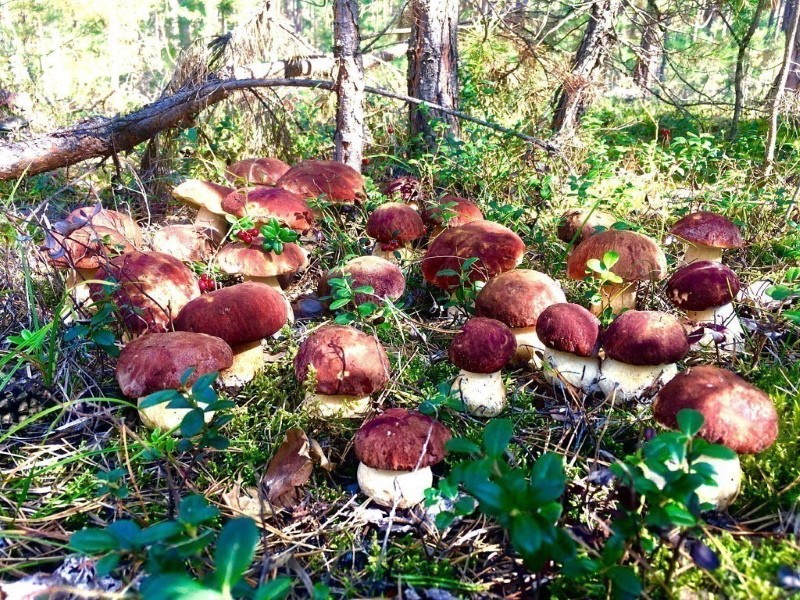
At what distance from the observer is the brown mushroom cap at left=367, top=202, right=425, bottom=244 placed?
404cm

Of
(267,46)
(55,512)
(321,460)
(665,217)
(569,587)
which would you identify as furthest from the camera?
(267,46)

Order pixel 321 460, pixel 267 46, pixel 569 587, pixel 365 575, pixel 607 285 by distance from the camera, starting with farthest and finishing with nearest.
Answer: pixel 267 46, pixel 607 285, pixel 321 460, pixel 365 575, pixel 569 587

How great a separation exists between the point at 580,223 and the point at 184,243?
117 inches

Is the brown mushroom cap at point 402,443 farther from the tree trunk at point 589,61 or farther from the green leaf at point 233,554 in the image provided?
the tree trunk at point 589,61

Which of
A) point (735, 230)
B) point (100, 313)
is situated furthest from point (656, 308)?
point (100, 313)

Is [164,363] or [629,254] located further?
[629,254]

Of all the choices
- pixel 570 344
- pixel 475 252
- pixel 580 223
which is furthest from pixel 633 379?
pixel 580 223

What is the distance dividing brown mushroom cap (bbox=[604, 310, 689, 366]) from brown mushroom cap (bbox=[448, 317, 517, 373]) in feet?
1.73

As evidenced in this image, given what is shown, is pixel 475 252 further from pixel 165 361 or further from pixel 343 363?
pixel 165 361

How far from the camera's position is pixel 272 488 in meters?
2.40

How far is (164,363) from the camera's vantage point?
255 centimetres

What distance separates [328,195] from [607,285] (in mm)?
2326

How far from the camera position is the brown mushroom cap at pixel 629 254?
3258 mm

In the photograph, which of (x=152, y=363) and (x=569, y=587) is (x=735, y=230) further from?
(x=152, y=363)
